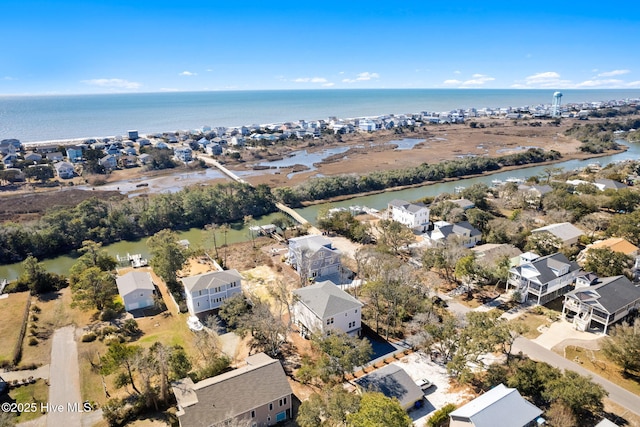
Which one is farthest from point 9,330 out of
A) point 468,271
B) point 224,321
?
point 468,271

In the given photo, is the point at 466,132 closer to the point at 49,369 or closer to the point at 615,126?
the point at 615,126

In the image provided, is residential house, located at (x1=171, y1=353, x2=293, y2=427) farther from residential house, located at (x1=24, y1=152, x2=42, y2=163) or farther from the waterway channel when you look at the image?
residential house, located at (x1=24, y1=152, x2=42, y2=163)

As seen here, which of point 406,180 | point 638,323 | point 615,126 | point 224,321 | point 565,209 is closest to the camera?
point 638,323

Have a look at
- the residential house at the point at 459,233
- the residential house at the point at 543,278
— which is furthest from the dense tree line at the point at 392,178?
the residential house at the point at 543,278

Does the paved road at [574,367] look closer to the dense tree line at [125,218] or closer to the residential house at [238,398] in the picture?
the residential house at [238,398]

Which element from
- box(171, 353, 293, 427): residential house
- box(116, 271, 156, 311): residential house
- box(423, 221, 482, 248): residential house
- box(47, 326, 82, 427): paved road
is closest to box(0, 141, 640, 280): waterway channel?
box(116, 271, 156, 311): residential house

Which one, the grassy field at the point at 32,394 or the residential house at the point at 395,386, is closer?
A: the residential house at the point at 395,386

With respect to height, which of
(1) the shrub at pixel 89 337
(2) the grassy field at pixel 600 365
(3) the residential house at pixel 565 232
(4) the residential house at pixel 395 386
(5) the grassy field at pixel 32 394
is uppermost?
(3) the residential house at pixel 565 232
